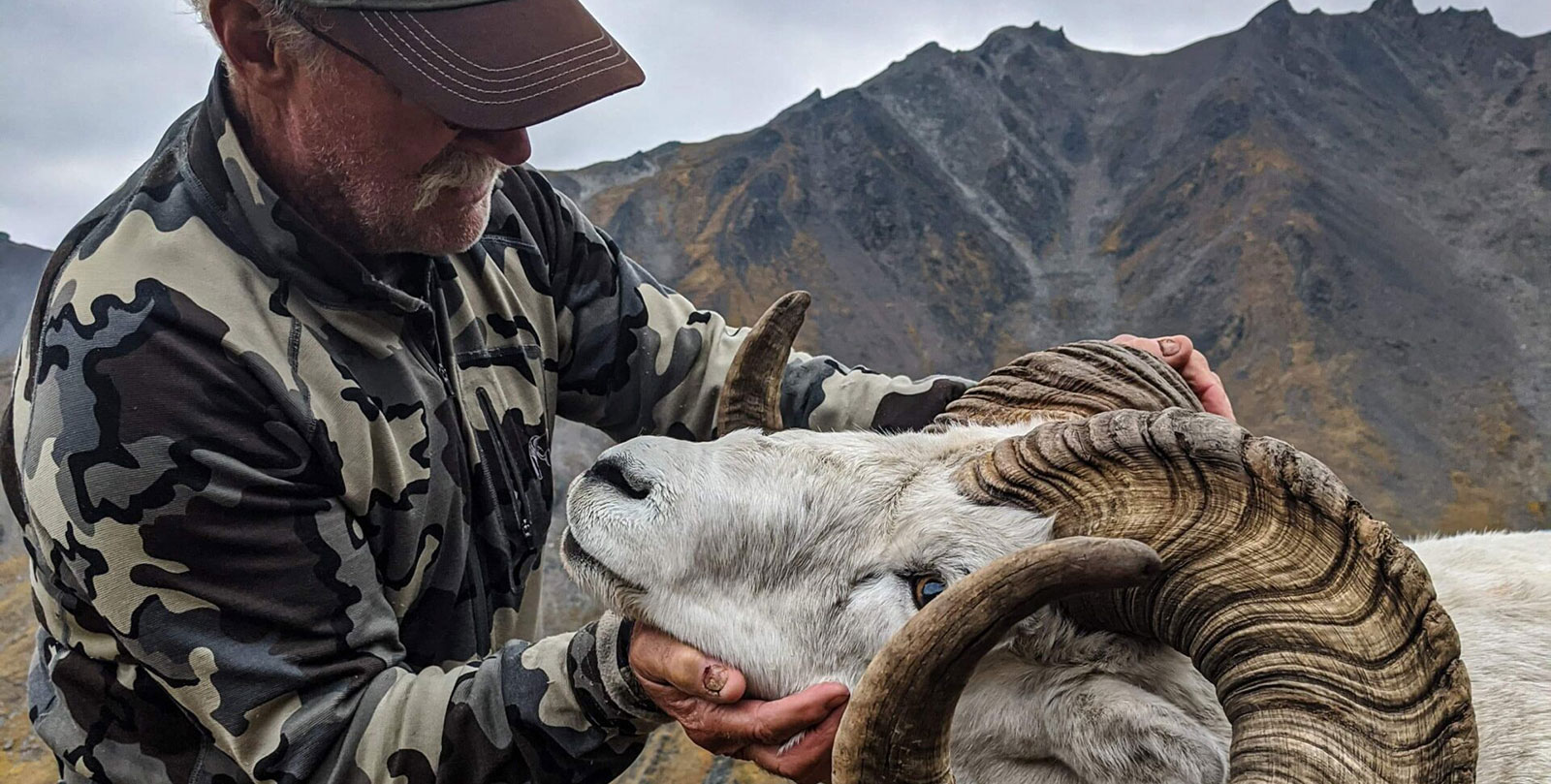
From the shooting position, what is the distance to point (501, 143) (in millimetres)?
3320

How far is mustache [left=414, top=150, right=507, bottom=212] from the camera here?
10.9ft

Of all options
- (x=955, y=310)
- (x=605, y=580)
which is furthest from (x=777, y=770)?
(x=955, y=310)

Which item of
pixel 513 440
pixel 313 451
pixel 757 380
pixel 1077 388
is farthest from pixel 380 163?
pixel 1077 388

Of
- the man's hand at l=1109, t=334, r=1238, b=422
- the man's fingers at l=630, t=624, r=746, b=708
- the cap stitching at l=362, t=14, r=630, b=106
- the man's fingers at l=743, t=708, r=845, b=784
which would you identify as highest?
the cap stitching at l=362, t=14, r=630, b=106

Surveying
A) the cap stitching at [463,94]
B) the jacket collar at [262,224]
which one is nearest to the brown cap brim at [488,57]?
the cap stitching at [463,94]

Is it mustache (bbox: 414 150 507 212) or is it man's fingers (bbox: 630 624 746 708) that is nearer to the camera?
man's fingers (bbox: 630 624 746 708)

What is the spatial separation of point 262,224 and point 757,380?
1665mm

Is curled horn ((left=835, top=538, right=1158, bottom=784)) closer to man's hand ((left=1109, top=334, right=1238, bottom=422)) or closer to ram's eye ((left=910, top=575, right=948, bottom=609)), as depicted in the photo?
ram's eye ((left=910, top=575, right=948, bottom=609))

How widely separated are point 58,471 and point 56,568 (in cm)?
43

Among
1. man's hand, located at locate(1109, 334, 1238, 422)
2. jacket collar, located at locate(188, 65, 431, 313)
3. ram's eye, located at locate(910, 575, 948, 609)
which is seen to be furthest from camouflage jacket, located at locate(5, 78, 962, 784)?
man's hand, located at locate(1109, 334, 1238, 422)

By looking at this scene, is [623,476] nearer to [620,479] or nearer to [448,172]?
[620,479]

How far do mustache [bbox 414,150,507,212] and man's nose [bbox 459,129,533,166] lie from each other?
4 centimetres

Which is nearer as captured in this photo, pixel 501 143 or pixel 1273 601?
pixel 1273 601

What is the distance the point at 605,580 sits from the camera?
2.88 m
